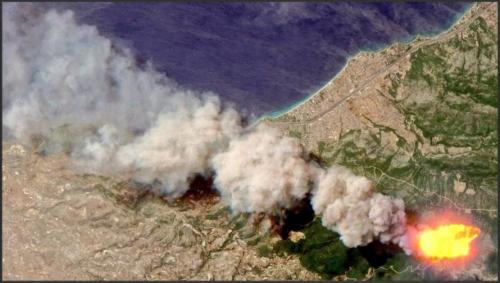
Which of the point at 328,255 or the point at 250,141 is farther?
the point at 328,255

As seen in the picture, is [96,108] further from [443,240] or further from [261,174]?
[443,240]

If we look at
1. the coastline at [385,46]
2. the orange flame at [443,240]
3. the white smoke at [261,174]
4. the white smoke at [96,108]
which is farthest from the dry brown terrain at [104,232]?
the coastline at [385,46]

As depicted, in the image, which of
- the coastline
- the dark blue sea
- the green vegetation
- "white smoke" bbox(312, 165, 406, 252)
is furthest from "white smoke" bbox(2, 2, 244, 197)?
the green vegetation

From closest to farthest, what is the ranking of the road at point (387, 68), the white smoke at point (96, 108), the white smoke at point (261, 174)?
the white smoke at point (96, 108) → the white smoke at point (261, 174) → the road at point (387, 68)

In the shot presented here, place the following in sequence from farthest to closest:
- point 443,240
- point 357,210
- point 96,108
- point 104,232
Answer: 1. point 443,240
2. point 104,232
3. point 96,108
4. point 357,210

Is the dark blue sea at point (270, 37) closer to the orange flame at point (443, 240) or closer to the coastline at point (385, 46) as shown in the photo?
the coastline at point (385, 46)

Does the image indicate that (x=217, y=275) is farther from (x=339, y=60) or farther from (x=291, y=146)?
(x=339, y=60)

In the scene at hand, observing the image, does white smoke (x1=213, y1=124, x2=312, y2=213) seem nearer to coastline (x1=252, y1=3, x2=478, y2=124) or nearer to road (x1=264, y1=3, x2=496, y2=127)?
road (x1=264, y1=3, x2=496, y2=127)

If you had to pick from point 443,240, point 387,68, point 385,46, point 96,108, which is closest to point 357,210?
point 443,240
